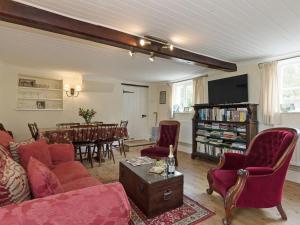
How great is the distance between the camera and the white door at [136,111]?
249 inches

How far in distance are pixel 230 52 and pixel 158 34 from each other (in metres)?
1.52

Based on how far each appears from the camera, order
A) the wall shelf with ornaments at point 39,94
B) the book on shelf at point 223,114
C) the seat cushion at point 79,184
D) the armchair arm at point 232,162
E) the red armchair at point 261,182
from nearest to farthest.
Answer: the seat cushion at point 79,184, the red armchair at point 261,182, the armchair arm at point 232,162, the book on shelf at point 223,114, the wall shelf with ornaments at point 39,94

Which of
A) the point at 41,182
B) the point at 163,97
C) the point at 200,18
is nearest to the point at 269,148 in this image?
the point at 200,18

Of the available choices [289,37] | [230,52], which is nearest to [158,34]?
[230,52]

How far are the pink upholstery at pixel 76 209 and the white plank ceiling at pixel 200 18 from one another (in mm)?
1670

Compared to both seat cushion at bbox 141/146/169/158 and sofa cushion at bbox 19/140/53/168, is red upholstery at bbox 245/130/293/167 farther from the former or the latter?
sofa cushion at bbox 19/140/53/168

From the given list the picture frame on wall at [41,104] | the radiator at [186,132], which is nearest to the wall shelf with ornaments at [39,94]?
the picture frame on wall at [41,104]

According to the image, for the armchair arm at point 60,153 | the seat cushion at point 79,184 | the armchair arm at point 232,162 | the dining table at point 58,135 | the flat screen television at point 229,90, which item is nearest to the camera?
the seat cushion at point 79,184

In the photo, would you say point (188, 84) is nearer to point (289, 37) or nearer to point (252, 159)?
point (289, 37)

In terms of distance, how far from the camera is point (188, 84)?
560 centimetres

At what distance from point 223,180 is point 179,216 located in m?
0.64

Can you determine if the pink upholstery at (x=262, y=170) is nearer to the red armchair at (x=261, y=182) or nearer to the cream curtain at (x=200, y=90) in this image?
the red armchair at (x=261, y=182)

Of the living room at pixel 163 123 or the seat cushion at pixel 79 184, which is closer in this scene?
the living room at pixel 163 123

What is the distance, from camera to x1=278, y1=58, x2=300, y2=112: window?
10.9 feet
